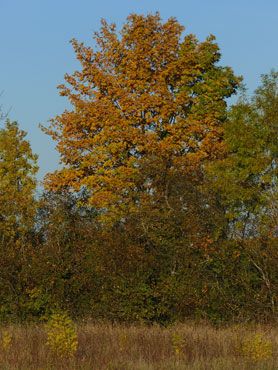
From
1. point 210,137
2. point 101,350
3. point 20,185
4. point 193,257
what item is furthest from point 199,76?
point 101,350

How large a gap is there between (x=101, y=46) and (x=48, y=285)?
19742 mm

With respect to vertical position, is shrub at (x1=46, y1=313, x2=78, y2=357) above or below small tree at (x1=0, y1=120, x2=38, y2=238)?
below

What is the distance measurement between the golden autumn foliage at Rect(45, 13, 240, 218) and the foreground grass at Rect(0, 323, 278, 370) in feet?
59.4

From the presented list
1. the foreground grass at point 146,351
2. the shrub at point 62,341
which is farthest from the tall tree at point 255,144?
the shrub at point 62,341

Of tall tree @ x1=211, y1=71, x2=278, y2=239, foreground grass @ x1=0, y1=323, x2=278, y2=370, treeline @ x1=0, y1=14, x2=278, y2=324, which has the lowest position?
foreground grass @ x1=0, y1=323, x2=278, y2=370

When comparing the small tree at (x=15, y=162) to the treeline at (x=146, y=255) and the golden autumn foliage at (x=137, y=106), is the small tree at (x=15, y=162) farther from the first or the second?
the treeline at (x=146, y=255)

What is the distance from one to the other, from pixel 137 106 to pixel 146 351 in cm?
2356

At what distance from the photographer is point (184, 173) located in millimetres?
23703

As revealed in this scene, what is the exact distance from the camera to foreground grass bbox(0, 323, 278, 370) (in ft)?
40.4

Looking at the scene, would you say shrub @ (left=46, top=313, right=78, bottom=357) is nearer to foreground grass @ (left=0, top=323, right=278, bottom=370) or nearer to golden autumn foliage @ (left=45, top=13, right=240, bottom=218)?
foreground grass @ (left=0, top=323, right=278, bottom=370)

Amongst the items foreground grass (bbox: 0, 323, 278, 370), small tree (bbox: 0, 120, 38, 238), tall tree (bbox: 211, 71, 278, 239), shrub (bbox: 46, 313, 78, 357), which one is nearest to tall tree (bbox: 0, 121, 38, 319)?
foreground grass (bbox: 0, 323, 278, 370)

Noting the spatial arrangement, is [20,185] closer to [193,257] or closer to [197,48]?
[197,48]

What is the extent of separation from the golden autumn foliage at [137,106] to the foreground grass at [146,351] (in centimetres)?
1811

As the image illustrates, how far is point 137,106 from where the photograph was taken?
36.8 metres
